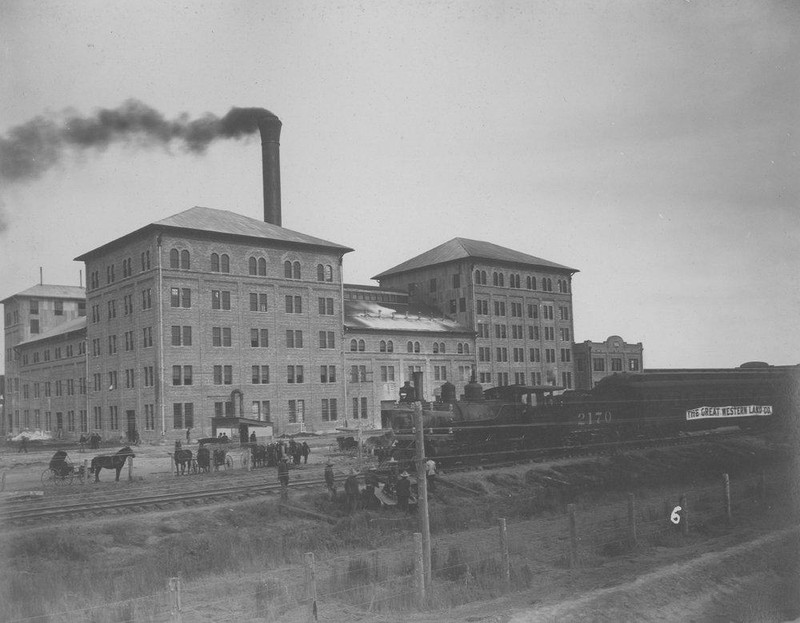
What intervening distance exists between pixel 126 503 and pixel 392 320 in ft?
149

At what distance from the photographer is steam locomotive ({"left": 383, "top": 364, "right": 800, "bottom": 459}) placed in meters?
29.5

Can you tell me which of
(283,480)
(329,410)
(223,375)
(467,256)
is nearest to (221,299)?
(223,375)

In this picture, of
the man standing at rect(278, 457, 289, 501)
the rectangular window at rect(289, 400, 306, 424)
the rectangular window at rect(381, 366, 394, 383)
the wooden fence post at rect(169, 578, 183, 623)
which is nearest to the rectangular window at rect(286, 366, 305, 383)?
the rectangular window at rect(289, 400, 306, 424)

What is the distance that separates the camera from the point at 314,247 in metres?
59.9

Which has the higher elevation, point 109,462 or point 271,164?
point 271,164

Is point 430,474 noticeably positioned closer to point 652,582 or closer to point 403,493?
point 403,493

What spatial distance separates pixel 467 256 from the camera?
73125 mm

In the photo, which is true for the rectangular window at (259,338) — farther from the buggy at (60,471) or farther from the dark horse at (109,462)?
the buggy at (60,471)

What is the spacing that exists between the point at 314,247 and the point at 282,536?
135ft

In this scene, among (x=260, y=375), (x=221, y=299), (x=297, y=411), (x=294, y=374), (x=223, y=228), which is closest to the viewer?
(x=221, y=299)

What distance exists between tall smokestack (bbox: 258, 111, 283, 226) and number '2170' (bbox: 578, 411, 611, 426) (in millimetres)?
35680

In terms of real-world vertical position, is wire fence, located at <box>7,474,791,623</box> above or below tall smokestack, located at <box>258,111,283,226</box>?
below

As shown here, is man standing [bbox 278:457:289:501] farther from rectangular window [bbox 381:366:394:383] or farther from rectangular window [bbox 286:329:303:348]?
rectangular window [bbox 381:366:394:383]

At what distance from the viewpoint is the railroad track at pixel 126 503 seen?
21156mm
